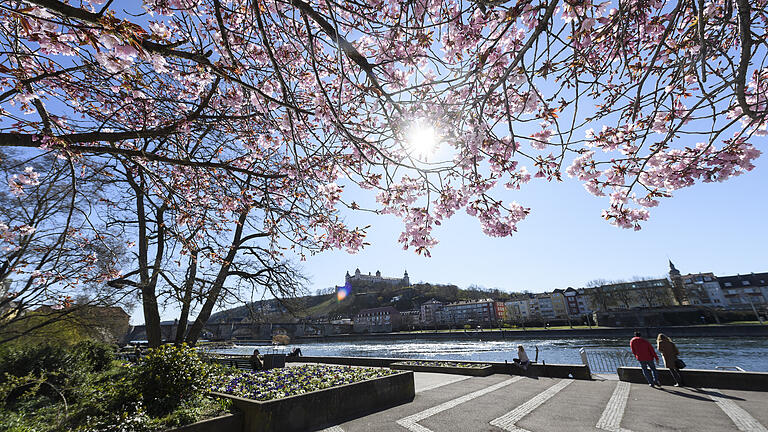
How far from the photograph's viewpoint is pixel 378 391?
7.71 m

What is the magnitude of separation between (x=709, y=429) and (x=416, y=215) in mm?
6179

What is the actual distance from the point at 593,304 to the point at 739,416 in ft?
296

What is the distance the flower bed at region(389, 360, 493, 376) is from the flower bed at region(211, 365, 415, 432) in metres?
3.84

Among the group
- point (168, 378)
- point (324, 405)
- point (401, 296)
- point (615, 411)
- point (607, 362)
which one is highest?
point (401, 296)

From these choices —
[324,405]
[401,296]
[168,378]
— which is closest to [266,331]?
[401,296]

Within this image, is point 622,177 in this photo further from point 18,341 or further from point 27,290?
point 18,341

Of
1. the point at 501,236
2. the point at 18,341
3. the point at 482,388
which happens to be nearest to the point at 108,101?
the point at 501,236

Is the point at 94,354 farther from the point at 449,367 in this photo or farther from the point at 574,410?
the point at 574,410

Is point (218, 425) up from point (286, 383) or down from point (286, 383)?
down

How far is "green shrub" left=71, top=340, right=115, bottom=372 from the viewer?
11.5 meters

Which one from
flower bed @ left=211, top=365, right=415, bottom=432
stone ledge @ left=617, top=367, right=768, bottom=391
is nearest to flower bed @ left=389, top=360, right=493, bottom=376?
flower bed @ left=211, top=365, right=415, bottom=432

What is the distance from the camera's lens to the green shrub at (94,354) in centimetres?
1154

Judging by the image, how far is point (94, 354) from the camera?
12.8m

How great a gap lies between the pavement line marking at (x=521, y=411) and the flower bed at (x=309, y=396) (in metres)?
2.67
